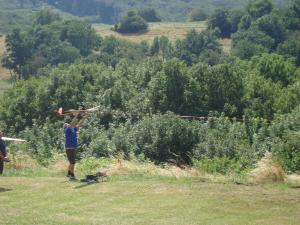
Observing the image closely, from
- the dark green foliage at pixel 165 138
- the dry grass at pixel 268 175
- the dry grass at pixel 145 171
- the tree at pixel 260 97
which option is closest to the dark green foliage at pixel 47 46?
the tree at pixel 260 97

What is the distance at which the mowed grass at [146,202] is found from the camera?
40.2ft

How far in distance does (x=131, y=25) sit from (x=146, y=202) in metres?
171

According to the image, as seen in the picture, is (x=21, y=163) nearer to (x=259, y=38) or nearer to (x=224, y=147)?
(x=224, y=147)

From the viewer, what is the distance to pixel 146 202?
44.6ft

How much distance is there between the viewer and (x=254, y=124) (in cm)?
3266

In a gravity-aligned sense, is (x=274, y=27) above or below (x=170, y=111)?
below

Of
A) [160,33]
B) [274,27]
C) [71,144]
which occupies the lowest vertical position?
[160,33]

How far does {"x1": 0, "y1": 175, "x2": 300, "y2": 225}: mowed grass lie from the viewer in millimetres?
12266

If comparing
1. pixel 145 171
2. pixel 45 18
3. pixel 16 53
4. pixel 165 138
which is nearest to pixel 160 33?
pixel 45 18

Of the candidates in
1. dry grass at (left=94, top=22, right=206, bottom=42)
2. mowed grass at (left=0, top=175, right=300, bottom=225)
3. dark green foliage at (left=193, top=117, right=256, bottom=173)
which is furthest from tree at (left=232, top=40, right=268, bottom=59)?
mowed grass at (left=0, top=175, right=300, bottom=225)

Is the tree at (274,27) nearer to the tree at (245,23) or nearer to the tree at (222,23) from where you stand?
the tree at (245,23)

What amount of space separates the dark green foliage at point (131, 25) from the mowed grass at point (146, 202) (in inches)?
6578

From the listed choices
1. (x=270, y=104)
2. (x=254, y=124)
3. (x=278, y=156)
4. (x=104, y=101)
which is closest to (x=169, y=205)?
(x=278, y=156)

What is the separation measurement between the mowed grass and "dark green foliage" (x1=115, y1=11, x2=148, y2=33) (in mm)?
167085
